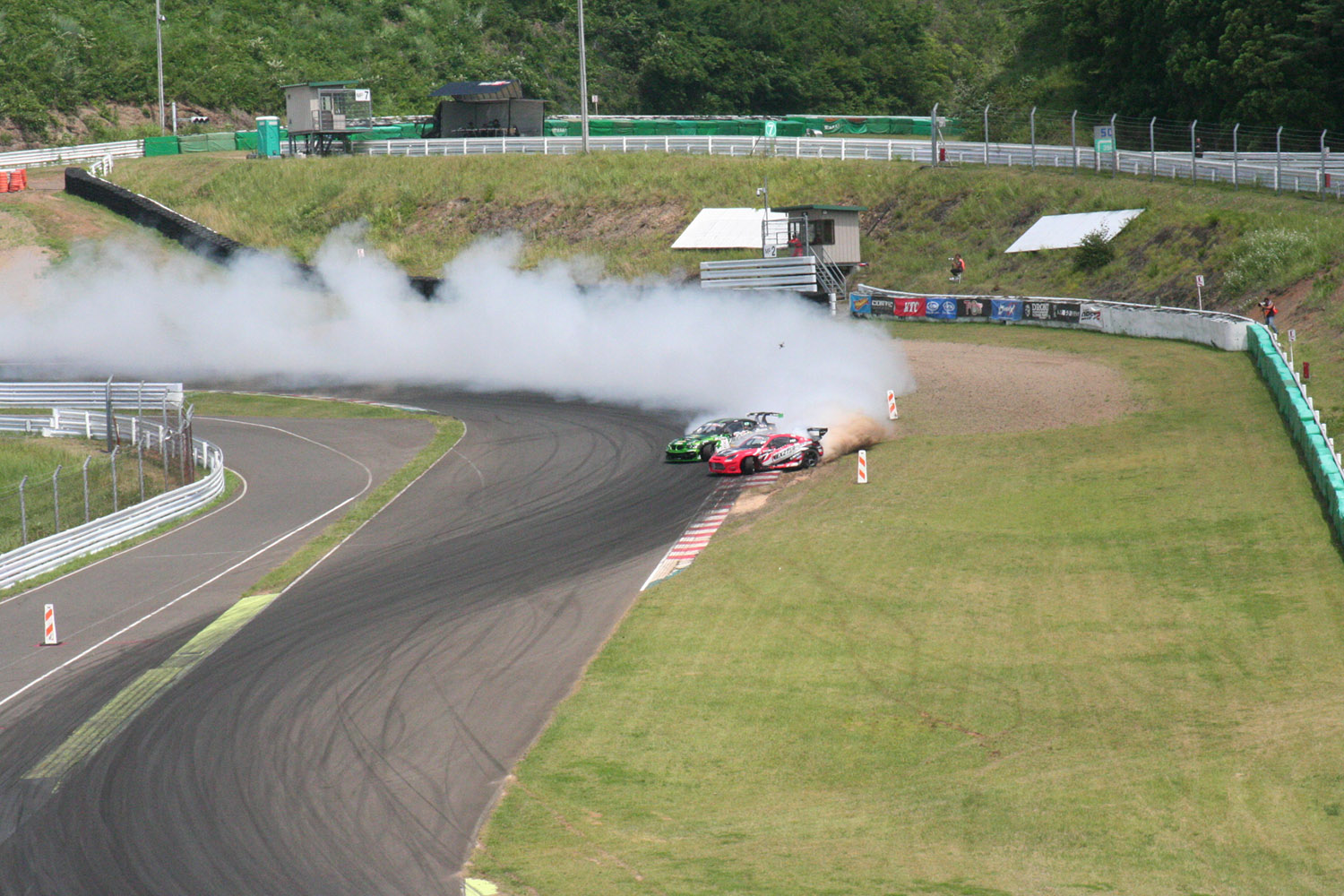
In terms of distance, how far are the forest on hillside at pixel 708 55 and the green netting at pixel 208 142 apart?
1058 centimetres

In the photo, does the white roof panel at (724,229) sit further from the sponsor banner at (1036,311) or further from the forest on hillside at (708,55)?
the forest on hillside at (708,55)

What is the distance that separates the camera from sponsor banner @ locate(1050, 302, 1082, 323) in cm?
5225

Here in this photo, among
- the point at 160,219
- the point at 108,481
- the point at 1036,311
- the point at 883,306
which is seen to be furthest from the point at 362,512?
the point at 160,219

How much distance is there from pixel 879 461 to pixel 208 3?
87838 millimetres

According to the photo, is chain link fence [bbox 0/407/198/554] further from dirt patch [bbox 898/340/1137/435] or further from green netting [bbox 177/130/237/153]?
green netting [bbox 177/130/237/153]

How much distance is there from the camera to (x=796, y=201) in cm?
6969

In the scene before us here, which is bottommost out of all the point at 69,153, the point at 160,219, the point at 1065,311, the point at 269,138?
the point at 1065,311

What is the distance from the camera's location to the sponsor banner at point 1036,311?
53.5 metres

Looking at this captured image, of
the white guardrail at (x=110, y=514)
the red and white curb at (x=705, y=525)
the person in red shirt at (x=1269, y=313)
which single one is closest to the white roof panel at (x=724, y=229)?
the person in red shirt at (x=1269, y=313)

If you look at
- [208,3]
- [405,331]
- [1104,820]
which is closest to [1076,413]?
[1104,820]

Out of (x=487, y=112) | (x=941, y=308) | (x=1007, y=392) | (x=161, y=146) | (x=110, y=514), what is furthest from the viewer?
(x=161, y=146)

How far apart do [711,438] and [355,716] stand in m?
18.4

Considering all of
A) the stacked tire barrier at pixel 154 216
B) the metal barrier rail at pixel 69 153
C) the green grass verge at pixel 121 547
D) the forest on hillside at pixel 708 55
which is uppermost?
the forest on hillside at pixel 708 55

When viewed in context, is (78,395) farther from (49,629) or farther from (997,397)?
(997,397)
